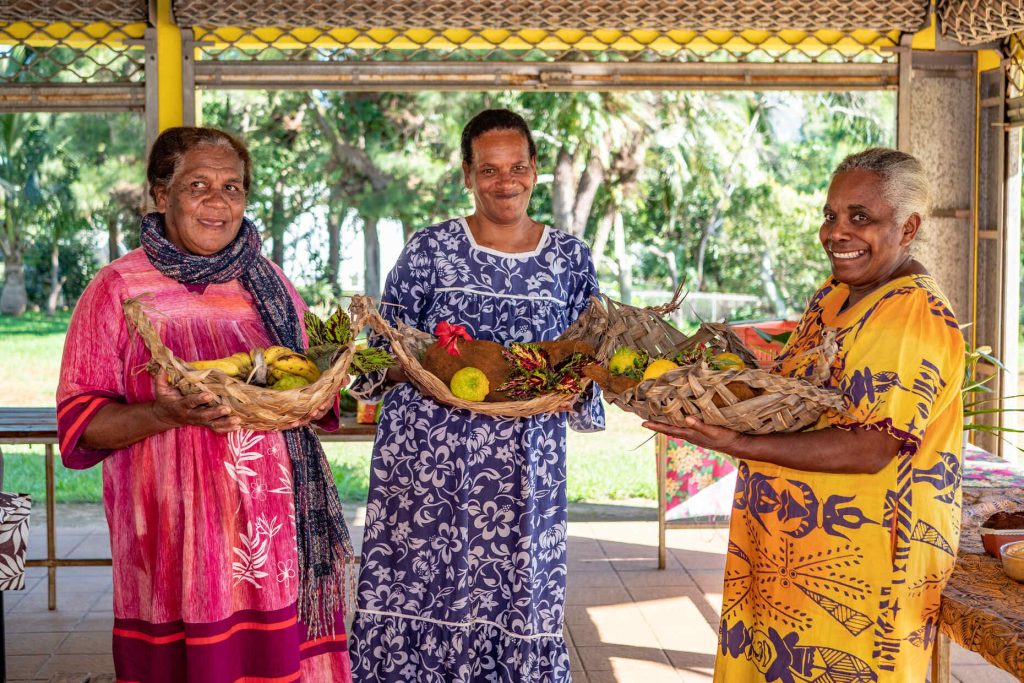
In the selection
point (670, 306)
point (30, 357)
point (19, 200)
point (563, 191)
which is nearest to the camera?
point (670, 306)

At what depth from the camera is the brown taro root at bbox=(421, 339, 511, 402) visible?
112 inches

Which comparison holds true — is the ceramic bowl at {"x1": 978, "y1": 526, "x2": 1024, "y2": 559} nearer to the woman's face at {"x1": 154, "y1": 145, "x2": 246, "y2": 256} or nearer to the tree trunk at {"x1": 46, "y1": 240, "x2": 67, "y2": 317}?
the woman's face at {"x1": 154, "y1": 145, "x2": 246, "y2": 256}

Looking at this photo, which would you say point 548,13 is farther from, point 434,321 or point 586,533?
point 586,533

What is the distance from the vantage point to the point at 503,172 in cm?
316

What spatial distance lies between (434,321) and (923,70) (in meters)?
3.25

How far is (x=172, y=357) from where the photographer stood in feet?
6.84

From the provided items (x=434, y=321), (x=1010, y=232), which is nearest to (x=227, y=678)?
(x=434, y=321)

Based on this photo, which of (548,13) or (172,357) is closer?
(172,357)

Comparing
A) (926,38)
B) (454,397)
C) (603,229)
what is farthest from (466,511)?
(603,229)

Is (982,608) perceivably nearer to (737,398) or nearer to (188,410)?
(737,398)

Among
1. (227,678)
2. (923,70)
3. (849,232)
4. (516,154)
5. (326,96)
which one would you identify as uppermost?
(326,96)

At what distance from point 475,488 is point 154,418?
1.14 meters

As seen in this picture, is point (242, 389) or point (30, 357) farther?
point (30, 357)

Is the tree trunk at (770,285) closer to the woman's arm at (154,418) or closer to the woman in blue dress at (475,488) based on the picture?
the woman in blue dress at (475,488)
